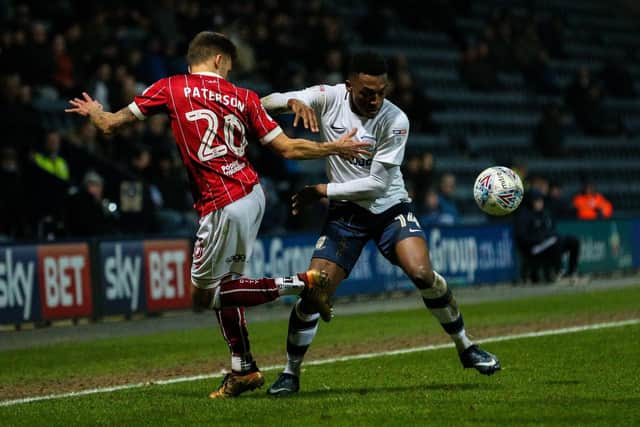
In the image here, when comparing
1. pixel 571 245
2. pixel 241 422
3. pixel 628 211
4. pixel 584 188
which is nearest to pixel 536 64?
pixel 628 211

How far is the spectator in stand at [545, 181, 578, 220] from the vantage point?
76.6ft

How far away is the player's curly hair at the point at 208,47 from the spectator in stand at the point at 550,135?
2199cm

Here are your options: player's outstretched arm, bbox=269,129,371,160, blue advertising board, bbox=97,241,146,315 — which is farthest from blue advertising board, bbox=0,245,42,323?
player's outstretched arm, bbox=269,129,371,160

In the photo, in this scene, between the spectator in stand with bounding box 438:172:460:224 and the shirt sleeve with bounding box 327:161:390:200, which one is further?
the spectator in stand with bounding box 438:172:460:224

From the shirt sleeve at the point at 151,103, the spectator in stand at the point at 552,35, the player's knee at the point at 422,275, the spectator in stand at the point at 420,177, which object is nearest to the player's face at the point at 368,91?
the player's knee at the point at 422,275

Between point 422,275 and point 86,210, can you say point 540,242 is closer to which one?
point 86,210

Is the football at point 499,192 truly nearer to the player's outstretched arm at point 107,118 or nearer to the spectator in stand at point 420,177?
the player's outstretched arm at point 107,118

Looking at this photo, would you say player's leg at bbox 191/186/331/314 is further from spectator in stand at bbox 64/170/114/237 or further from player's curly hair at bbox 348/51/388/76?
spectator in stand at bbox 64/170/114/237

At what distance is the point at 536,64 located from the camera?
106ft

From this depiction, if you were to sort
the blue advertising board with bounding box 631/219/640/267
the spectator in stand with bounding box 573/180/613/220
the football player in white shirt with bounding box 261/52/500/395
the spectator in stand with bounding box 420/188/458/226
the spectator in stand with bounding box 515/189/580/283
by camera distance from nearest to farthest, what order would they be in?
the football player in white shirt with bounding box 261/52/500/395 < the spectator in stand with bounding box 420/188/458/226 < the spectator in stand with bounding box 515/189/580/283 < the blue advertising board with bounding box 631/219/640/267 < the spectator in stand with bounding box 573/180/613/220

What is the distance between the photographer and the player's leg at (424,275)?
29.5ft

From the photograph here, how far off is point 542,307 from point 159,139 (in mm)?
6508

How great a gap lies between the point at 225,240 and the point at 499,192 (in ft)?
7.58

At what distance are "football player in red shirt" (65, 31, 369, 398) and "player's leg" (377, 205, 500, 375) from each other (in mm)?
→ 866
